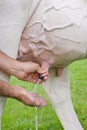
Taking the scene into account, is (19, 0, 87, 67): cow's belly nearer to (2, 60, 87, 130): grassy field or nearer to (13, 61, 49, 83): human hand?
(13, 61, 49, 83): human hand

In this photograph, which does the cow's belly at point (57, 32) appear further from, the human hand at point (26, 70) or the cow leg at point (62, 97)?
the cow leg at point (62, 97)

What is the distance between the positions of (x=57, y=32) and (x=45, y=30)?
0.07m

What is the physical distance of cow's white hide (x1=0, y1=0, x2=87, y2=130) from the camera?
2.62m

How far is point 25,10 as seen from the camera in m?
2.65

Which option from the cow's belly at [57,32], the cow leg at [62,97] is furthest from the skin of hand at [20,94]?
the cow leg at [62,97]

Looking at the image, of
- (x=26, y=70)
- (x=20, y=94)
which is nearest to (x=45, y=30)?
(x=26, y=70)

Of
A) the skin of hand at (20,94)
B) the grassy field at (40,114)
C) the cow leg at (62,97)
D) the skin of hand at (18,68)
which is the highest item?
the skin of hand at (18,68)

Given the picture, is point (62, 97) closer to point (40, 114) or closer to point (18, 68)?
point (18, 68)

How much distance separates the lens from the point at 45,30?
109 inches

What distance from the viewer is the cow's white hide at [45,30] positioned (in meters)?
2.62

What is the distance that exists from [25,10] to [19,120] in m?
1.64

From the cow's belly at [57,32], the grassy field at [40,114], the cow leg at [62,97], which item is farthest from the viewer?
the grassy field at [40,114]

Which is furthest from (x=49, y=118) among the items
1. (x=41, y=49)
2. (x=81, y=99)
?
(x=41, y=49)

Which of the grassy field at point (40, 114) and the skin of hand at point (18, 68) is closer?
the skin of hand at point (18, 68)
